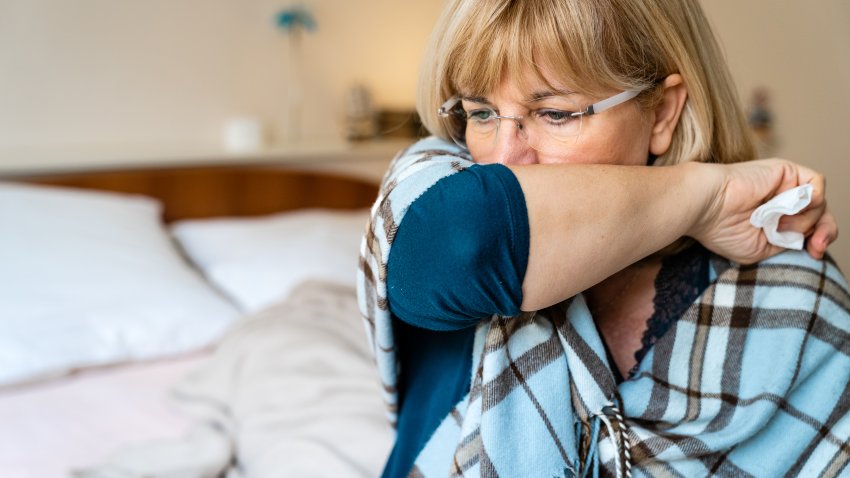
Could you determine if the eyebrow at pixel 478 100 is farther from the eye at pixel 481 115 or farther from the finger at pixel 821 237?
the finger at pixel 821 237

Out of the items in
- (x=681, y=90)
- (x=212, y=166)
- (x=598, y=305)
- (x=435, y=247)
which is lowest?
(x=212, y=166)

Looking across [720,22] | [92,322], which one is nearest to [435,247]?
[720,22]

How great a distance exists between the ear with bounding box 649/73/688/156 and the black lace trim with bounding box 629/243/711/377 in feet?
0.49

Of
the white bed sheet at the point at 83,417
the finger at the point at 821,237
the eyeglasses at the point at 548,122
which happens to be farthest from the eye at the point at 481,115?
the white bed sheet at the point at 83,417

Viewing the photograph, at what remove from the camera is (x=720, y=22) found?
1.47 m

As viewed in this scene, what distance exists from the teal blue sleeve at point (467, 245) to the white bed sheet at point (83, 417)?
3.28 ft

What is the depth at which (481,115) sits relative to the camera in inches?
33.9

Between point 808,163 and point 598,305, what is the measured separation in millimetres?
905

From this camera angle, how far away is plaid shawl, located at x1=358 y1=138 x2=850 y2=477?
767 mm

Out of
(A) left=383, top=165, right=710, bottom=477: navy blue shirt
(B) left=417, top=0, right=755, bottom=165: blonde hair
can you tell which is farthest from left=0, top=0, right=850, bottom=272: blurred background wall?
(A) left=383, top=165, right=710, bottom=477: navy blue shirt

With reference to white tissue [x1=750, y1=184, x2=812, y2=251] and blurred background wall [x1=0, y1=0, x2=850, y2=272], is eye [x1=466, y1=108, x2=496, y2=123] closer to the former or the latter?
white tissue [x1=750, y1=184, x2=812, y2=251]

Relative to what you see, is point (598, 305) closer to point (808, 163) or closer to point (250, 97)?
point (808, 163)

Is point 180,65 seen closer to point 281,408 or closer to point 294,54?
point 294,54

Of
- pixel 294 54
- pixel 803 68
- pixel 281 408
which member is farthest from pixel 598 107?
pixel 294 54
